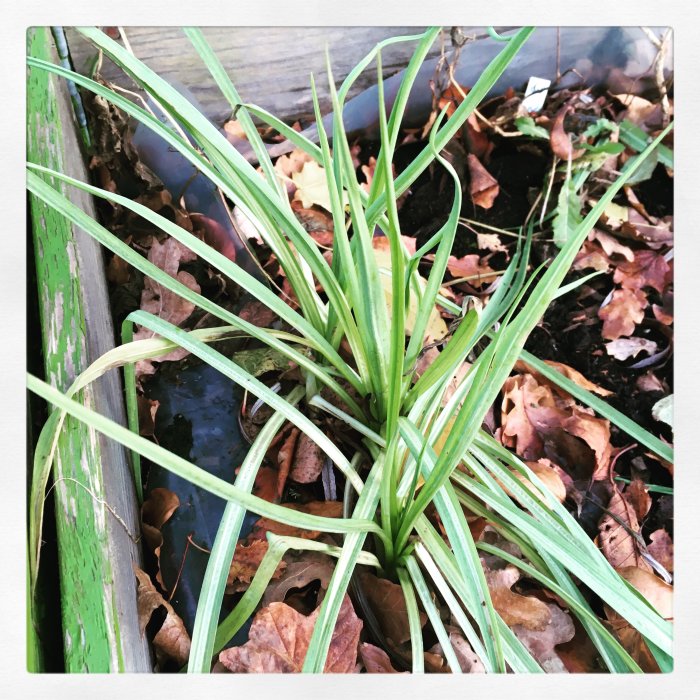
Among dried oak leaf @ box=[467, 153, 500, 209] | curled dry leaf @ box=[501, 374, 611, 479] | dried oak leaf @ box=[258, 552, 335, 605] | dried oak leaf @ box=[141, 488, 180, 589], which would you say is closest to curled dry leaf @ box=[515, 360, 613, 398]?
curled dry leaf @ box=[501, 374, 611, 479]

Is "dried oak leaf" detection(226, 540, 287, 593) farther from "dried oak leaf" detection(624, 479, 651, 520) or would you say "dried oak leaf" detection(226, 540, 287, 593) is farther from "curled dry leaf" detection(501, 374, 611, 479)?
"dried oak leaf" detection(624, 479, 651, 520)

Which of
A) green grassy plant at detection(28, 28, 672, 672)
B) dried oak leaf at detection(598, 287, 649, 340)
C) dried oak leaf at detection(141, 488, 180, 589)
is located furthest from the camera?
dried oak leaf at detection(598, 287, 649, 340)

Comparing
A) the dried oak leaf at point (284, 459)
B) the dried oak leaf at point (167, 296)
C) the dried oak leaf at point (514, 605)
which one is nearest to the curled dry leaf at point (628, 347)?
the dried oak leaf at point (514, 605)

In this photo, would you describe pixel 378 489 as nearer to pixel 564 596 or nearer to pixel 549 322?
pixel 564 596

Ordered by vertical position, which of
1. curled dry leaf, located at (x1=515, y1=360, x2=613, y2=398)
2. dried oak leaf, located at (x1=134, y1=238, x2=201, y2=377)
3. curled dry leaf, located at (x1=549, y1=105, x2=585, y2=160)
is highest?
curled dry leaf, located at (x1=549, y1=105, x2=585, y2=160)
